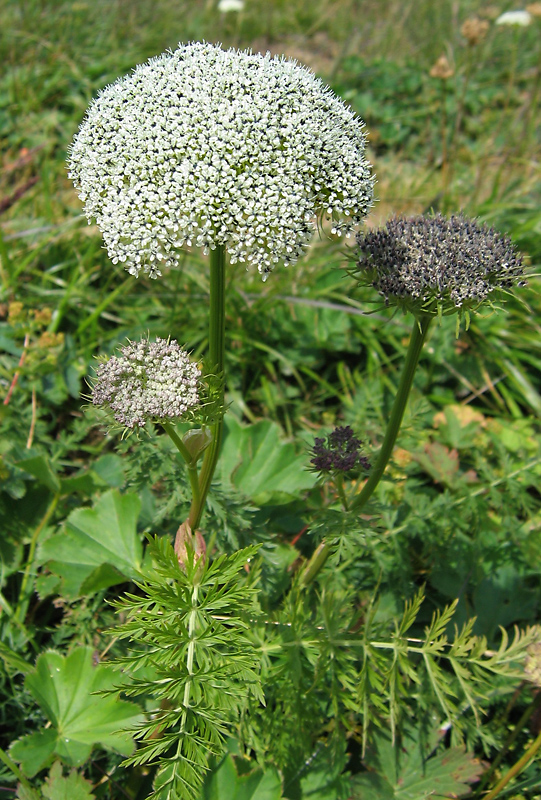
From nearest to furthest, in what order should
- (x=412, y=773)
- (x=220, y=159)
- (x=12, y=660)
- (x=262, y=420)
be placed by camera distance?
(x=220, y=159) → (x=12, y=660) → (x=412, y=773) → (x=262, y=420)

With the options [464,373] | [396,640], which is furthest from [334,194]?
[464,373]

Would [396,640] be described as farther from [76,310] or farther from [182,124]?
[76,310]

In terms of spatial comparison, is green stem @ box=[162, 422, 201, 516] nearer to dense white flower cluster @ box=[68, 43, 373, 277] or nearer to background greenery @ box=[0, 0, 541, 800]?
background greenery @ box=[0, 0, 541, 800]

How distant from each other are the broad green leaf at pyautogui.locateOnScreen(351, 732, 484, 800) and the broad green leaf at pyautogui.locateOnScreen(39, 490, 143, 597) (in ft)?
4.89

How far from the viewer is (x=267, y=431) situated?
400 cm

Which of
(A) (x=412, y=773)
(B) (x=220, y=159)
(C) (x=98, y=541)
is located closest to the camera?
(B) (x=220, y=159)

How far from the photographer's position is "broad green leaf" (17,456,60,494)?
3459 millimetres

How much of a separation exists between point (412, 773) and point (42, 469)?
2.41 m

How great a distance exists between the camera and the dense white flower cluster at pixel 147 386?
7.04 ft

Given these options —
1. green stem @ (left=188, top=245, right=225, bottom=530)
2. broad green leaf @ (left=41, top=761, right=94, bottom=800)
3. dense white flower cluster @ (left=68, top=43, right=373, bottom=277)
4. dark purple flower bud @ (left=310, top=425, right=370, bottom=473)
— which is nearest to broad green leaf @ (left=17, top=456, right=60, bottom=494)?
green stem @ (left=188, top=245, right=225, bottom=530)

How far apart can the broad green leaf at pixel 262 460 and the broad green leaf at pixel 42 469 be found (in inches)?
38.0

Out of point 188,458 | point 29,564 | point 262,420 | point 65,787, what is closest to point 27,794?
point 65,787

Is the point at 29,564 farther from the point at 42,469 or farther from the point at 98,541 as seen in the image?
the point at 42,469

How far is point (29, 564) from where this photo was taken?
136 inches
